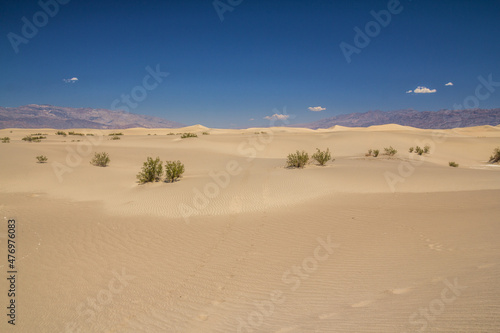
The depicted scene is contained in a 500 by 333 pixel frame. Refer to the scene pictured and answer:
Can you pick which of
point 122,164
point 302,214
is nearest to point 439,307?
point 302,214

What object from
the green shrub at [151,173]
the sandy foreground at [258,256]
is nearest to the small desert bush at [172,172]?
the green shrub at [151,173]

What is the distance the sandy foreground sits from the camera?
2746mm

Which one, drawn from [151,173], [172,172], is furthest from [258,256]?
[151,173]

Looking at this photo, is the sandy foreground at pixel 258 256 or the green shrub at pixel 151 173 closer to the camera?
Answer: the sandy foreground at pixel 258 256

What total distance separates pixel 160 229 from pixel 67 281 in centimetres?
216

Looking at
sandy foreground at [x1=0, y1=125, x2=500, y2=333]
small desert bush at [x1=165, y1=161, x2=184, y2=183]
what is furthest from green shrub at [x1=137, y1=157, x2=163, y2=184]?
sandy foreground at [x1=0, y1=125, x2=500, y2=333]

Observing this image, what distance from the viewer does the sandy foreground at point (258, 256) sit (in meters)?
2.75

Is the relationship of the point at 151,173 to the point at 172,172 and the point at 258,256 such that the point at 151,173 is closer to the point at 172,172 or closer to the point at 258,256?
the point at 172,172

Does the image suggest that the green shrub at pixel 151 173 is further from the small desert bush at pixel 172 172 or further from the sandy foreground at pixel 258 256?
the sandy foreground at pixel 258 256

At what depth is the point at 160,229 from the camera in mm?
5812

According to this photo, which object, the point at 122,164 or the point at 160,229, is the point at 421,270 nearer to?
the point at 160,229

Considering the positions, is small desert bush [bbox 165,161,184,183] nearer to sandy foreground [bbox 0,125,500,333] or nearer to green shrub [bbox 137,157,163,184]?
green shrub [bbox 137,157,163,184]

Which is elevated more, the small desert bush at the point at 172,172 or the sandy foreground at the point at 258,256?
the small desert bush at the point at 172,172

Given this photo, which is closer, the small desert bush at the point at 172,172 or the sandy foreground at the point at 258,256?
the sandy foreground at the point at 258,256
